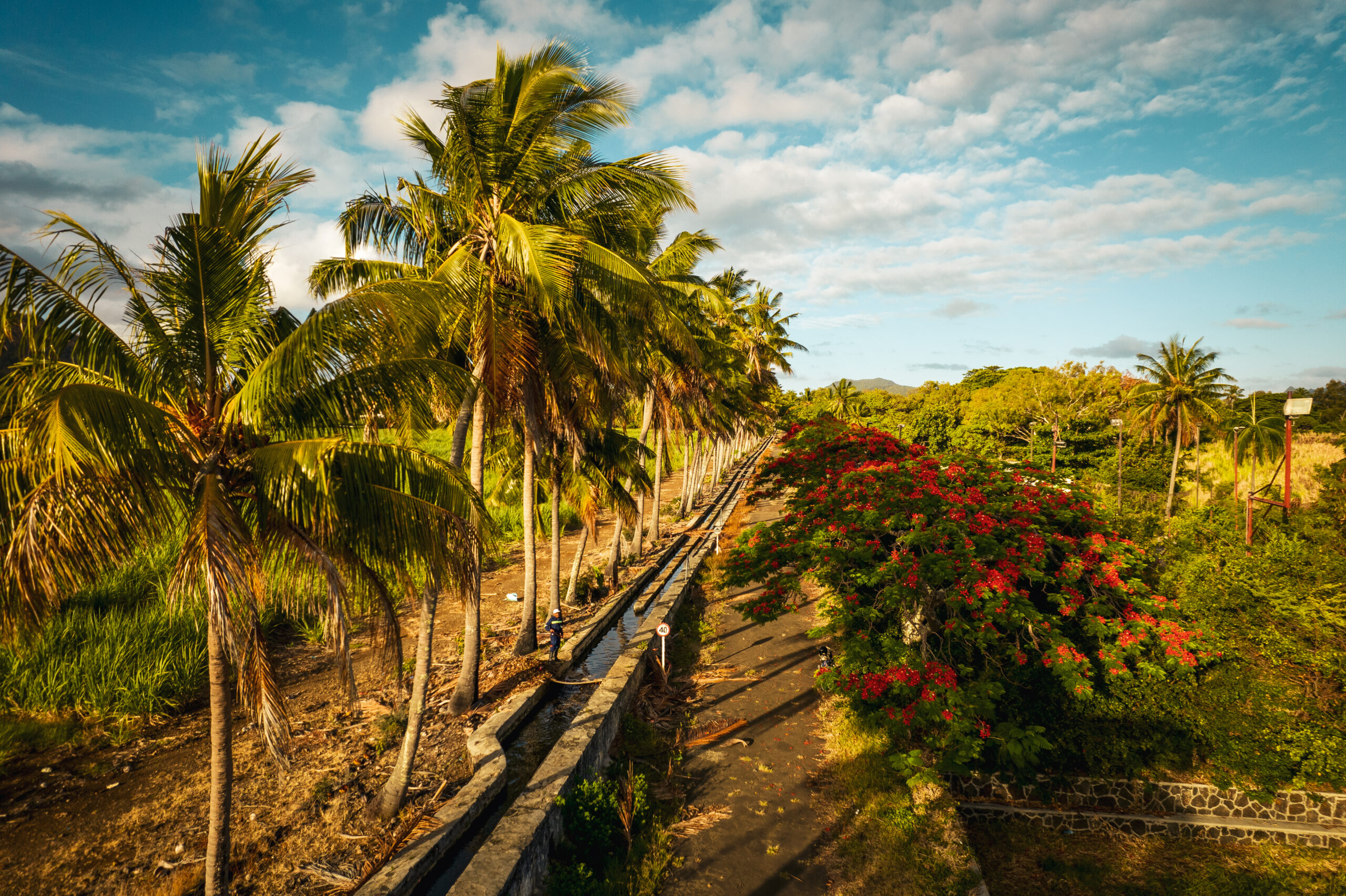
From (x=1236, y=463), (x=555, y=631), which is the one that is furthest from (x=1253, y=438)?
(x=555, y=631)

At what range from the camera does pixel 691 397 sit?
61.8ft

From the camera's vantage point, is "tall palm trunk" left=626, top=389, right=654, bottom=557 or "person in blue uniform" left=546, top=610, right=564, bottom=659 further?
"tall palm trunk" left=626, top=389, right=654, bottom=557

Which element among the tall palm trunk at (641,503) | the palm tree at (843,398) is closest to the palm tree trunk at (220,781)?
the tall palm trunk at (641,503)

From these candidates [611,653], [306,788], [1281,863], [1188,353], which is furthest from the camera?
[1188,353]

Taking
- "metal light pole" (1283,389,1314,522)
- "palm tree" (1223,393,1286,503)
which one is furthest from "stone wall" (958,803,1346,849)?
"palm tree" (1223,393,1286,503)

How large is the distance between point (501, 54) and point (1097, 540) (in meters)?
11.2

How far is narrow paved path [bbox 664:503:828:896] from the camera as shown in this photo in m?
7.11

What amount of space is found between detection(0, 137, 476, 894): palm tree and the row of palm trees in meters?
0.02

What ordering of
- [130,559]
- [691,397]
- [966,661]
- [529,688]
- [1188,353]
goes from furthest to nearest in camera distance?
1. [1188,353]
2. [691,397]
3. [529,688]
4. [966,661]
5. [130,559]

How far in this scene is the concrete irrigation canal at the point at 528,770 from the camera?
20.7 ft

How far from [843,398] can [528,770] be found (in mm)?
74664

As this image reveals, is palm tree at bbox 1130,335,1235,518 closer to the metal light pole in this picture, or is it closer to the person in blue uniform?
the metal light pole

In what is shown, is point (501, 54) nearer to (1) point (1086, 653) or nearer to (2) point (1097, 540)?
(2) point (1097, 540)

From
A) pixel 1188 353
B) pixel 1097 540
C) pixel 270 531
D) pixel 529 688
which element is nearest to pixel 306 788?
pixel 529 688
